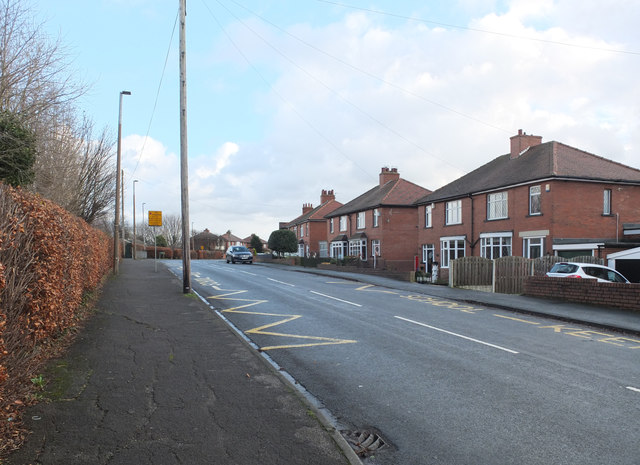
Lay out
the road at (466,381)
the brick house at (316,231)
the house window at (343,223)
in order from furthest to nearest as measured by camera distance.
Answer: the brick house at (316,231)
the house window at (343,223)
the road at (466,381)

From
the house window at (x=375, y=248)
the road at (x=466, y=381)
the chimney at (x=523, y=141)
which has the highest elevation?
the chimney at (x=523, y=141)

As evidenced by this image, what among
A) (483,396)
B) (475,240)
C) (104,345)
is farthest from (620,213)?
(104,345)

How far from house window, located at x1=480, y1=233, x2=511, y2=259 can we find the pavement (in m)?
22.8

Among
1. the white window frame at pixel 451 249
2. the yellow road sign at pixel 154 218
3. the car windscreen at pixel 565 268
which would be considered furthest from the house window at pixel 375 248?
the car windscreen at pixel 565 268

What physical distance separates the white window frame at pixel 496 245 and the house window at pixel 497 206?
1158mm

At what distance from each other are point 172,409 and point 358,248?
4196 cm

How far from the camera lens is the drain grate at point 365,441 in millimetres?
4195

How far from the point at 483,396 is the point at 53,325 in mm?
5768

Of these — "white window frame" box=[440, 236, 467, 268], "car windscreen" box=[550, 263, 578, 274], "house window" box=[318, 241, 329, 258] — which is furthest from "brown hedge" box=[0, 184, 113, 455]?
"house window" box=[318, 241, 329, 258]

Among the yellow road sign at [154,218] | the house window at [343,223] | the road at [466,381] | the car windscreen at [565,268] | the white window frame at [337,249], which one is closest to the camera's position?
the road at [466,381]

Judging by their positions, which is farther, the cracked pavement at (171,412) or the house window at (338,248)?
the house window at (338,248)

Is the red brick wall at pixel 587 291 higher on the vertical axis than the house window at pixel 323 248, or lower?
lower

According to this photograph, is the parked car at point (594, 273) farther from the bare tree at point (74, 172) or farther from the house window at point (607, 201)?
the bare tree at point (74, 172)

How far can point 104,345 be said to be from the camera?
7445 mm
